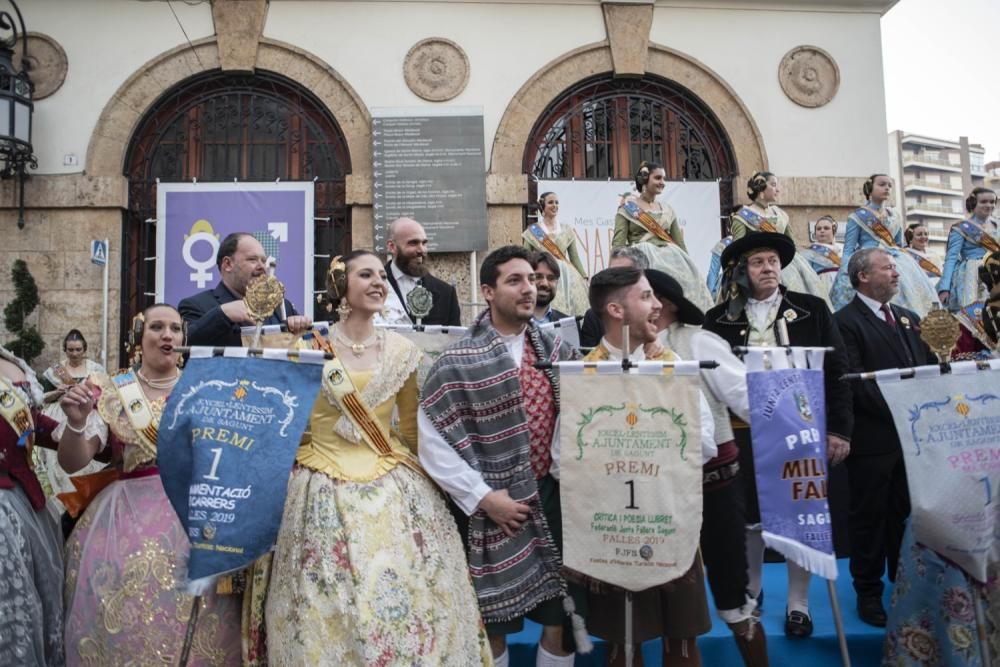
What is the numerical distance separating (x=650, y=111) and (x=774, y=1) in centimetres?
247

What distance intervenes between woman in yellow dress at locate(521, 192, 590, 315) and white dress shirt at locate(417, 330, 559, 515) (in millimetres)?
4446

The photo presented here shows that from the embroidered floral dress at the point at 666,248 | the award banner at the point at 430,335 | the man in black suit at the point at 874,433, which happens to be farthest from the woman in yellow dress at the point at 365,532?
the embroidered floral dress at the point at 666,248

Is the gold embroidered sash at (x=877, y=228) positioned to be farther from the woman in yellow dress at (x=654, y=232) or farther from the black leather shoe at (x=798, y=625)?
the black leather shoe at (x=798, y=625)

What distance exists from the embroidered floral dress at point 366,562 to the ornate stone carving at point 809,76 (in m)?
10.4

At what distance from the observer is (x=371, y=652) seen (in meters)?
3.06

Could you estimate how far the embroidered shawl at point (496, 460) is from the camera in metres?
3.44

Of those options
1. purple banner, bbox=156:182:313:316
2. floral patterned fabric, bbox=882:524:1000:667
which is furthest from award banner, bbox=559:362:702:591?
purple banner, bbox=156:182:313:316

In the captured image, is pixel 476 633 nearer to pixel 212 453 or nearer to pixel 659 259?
pixel 212 453

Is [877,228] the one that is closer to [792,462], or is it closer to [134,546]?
[792,462]

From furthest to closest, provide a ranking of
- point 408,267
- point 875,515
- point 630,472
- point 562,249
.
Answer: point 562,249 → point 408,267 → point 875,515 → point 630,472

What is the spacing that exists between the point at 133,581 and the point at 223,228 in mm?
8338

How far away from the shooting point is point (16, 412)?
3754 mm

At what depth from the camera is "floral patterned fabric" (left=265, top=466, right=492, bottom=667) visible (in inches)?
123

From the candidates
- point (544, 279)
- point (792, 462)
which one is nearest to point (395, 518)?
point (792, 462)
